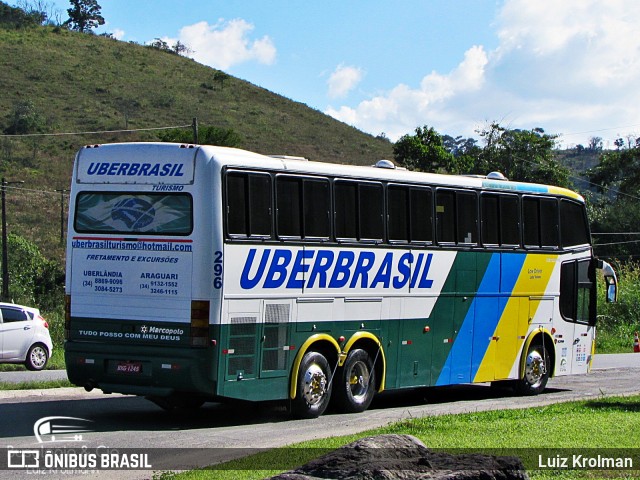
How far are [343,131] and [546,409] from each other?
10463 cm

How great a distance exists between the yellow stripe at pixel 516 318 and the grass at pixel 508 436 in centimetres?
323

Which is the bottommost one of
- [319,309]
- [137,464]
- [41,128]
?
→ [137,464]

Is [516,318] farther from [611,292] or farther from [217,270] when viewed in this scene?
[217,270]

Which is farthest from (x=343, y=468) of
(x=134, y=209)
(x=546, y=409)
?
(x=546, y=409)

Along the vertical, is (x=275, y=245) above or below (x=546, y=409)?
above

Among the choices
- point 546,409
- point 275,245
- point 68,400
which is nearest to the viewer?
point 275,245

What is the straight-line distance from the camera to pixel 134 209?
14758 mm

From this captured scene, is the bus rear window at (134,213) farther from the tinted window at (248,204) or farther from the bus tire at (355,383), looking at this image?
the bus tire at (355,383)

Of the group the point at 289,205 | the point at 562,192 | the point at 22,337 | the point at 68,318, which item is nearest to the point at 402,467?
the point at 289,205

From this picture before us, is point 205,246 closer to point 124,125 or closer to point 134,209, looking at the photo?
point 134,209

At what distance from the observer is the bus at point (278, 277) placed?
14219mm

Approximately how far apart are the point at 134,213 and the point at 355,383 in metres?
4.46

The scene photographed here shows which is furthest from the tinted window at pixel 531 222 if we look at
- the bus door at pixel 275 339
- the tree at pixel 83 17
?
the tree at pixel 83 17

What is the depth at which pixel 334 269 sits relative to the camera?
16.2 metres
